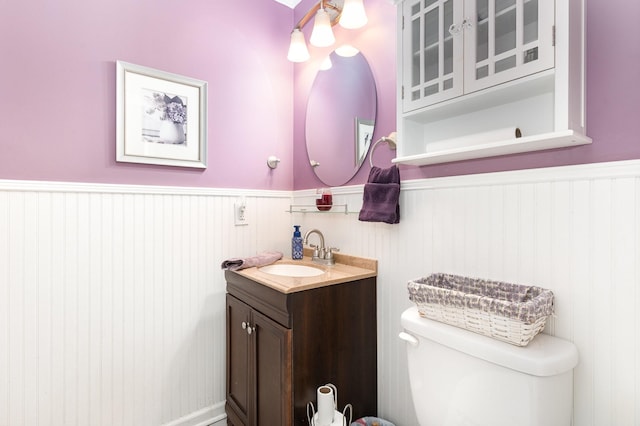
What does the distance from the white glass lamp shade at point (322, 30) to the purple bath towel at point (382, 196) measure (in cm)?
72

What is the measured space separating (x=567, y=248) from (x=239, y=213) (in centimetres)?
150

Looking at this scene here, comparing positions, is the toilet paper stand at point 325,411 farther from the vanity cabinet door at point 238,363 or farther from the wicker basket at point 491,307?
the wicker basket at point 491,307

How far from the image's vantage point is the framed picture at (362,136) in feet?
5.21

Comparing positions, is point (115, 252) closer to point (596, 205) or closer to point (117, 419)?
point (117, 419)

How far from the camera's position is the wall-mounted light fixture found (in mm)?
1464

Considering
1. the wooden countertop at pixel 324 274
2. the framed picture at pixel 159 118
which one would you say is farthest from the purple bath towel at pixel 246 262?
the framed picture at pixel 159 118

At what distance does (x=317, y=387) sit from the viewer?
1318mm

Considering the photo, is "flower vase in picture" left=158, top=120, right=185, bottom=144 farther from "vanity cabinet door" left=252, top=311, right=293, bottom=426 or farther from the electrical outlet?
"vanity cabinet door" left=252, top=311, right=293, bottom=426

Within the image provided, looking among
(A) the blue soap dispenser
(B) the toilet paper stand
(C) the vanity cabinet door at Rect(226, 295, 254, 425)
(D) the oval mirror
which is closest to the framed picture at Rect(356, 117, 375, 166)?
(D) the oval mirror

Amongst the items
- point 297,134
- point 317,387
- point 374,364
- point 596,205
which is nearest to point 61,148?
point 297,134

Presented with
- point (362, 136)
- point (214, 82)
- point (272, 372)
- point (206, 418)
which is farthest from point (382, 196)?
point (206, 418)

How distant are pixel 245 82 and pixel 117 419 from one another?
1.84 m

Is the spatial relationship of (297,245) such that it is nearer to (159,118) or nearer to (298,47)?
(159,118)

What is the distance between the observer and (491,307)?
91 cm
